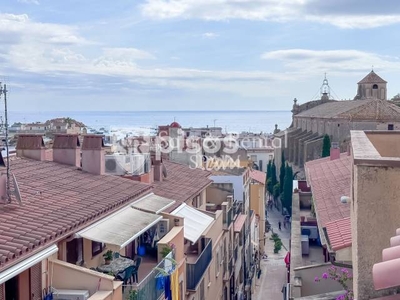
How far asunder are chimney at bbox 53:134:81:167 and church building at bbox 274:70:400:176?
36.9 m

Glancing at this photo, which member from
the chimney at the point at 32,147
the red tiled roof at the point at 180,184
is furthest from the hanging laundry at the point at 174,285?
the chimney at the point at 32,147

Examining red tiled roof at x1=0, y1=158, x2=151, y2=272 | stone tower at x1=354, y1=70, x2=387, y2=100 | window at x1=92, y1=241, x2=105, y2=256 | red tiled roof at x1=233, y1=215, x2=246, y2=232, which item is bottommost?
red tiled roof at x1=233, y1=215, x2=246, y2=232

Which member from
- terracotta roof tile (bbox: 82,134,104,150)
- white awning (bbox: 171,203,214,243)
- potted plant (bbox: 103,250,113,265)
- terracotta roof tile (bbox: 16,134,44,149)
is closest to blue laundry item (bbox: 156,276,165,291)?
potted plant (bbox: 103,250,113,265)

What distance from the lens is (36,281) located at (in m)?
9.70

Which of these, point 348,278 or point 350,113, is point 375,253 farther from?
point 350,113

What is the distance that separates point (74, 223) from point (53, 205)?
1288mm

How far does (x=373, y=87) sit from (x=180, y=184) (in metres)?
67.3

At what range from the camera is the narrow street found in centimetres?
3688

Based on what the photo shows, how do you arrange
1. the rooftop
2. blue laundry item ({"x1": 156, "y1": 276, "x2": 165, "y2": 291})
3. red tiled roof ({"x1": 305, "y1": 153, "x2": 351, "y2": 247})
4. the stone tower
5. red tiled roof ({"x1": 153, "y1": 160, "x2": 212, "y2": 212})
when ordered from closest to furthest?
1. blue laundry item ({"x1": 156, "y1": 276, "x2": 165, "y2": 291})
2. red tiled roof ({"x1": 305, "y1": 153, "x2": 351, "y2": 247})
3. red tiled roof ({"x1": 153, "y1": 160, "x2": 212, "y2": 212})
4. the rooftop
5. the stone tower

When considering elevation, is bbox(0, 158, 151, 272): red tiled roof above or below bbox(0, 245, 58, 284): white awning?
above

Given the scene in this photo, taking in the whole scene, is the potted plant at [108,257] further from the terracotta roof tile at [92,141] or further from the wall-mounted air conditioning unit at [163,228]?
the terracotta roof tile at [92,141]

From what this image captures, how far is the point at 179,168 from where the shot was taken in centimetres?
2738

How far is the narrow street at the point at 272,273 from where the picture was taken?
36.9 metres

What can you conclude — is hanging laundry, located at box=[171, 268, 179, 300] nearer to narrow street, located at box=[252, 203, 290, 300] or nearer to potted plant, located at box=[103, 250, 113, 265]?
potted plant, located at box=[103, 250, 113, 265]
